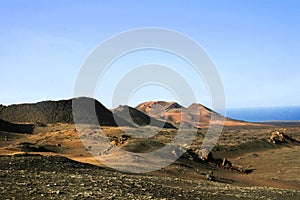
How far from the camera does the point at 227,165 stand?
Result: 111 ft

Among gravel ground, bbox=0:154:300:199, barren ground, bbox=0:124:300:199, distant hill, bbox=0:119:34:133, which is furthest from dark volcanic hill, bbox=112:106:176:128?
gravel ground, bbox=0:154:300:199

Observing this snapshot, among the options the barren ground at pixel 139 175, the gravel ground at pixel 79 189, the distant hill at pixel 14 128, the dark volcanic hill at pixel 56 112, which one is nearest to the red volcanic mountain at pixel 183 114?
the dark volcanic hill at pixel 56 112

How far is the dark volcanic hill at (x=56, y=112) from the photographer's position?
215ft

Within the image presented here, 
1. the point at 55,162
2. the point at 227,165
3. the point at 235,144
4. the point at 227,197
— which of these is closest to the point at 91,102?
the point at 235,144

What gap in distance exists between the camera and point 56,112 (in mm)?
68250

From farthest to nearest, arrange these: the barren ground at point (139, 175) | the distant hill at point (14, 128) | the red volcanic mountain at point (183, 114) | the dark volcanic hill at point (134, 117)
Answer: the red volcanic mountain at point (183, 114), the dark volcanic hill at point (134, 117), the distant hill at point (14, 128), the barren ground at point (139, 175)

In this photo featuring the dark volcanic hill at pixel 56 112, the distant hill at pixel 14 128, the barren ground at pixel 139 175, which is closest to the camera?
the barren ground at pixel 139 175

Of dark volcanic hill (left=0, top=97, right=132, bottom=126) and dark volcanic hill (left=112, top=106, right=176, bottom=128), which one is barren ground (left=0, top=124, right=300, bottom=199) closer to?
dark volcanic hill (left=0, top=97, right=132, bottom=126)

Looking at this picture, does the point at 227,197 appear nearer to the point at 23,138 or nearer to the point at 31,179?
the point at 31,179

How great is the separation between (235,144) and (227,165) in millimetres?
16546

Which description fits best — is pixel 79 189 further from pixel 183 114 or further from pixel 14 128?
pixel 183 114

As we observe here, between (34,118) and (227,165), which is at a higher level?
(34,118)

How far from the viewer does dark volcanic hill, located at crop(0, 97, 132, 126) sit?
65.6m

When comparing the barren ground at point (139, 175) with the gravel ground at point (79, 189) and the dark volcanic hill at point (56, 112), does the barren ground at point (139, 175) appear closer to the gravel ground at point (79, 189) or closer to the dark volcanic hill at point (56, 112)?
the gravel ground at point (79, 189)
